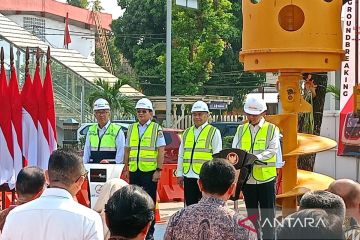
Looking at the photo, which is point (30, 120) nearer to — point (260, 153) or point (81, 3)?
point (260, 153)

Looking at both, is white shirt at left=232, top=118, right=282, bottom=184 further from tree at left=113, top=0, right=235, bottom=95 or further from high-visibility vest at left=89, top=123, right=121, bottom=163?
tree at left=113, top=0, right=235, bottom=95

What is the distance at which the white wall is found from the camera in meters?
46.4

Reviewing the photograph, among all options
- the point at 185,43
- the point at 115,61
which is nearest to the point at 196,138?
the point at 185,43

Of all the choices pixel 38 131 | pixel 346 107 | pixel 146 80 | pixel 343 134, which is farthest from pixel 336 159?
pixel 146 80

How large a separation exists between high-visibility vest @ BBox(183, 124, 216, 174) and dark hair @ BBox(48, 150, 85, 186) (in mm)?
5015

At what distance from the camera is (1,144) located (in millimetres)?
10023

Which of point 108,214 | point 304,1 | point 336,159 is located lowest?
point 336,159

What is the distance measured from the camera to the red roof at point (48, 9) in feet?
142

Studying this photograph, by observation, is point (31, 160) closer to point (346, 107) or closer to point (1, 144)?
point (1, 144)

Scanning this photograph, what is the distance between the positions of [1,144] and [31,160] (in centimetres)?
44

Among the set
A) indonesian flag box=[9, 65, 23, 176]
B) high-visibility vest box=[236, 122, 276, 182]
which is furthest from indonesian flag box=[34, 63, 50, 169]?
high-visibility vest box=[236, 122, 276, 182]

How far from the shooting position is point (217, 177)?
13.8 ft

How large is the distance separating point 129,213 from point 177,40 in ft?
106

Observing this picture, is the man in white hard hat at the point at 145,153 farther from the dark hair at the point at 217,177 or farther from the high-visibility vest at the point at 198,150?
the dark hair at the point at 217,177
